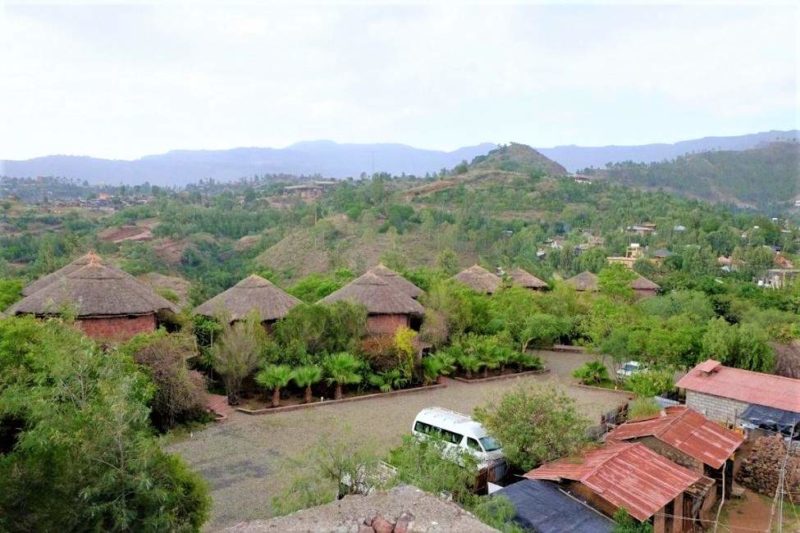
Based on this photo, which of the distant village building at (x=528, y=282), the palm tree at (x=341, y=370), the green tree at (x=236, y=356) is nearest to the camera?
the green tree at (x=236, y=356)

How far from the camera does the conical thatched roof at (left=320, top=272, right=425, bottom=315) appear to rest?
20328mm

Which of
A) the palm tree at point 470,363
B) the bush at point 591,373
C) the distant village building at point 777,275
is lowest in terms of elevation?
the distant village building at point 777,275

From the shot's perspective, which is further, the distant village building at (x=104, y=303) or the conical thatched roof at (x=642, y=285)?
the conical thatched roof at (x=642, y=285)

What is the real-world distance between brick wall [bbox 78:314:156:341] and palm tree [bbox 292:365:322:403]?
15.2 feet

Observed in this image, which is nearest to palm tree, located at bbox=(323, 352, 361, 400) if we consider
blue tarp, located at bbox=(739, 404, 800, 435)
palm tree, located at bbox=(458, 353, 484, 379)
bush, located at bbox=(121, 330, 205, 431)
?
bush, located at bbox=(121, 330, 205, 431)

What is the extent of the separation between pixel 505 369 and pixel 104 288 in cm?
1239

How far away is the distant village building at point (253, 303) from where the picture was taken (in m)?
19.0

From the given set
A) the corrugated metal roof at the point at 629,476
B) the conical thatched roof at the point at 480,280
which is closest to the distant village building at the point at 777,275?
the conical thatched roof at the point at 480,280

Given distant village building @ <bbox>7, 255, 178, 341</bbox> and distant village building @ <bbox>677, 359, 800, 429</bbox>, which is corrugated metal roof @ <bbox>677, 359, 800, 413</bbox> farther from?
distant village building @ <bbox>7, 255, 178, 341</bbox>

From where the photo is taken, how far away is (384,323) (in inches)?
810

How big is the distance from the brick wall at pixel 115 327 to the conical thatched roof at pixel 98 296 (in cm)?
25

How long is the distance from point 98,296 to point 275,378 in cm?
565

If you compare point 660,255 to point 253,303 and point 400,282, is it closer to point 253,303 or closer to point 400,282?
point 400,282

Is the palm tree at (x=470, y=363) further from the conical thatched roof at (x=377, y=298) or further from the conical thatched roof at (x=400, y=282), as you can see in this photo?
the conical thatched roof at (x=400, y=282)
